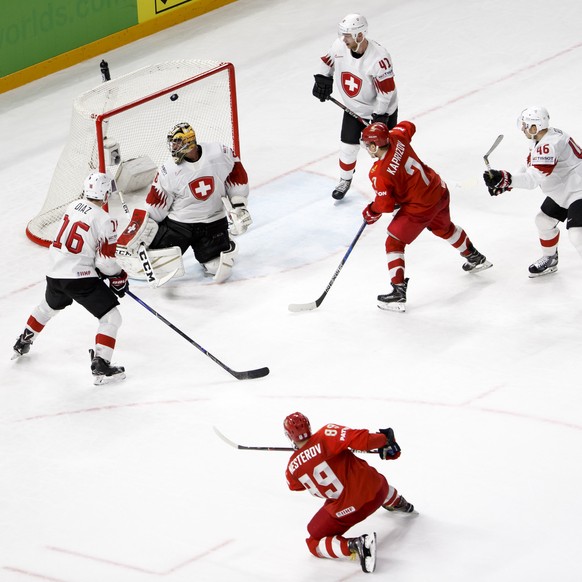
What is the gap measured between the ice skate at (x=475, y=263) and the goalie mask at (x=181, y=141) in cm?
154

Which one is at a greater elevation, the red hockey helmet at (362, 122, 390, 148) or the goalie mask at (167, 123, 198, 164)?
the red hockey helmet at (362, 122, 390, 148)

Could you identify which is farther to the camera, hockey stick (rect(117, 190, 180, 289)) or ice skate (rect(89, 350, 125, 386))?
hockey stick (rect(117, 190, 180, 289))

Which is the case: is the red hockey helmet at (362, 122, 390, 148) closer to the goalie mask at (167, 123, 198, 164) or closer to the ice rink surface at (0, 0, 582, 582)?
the ice rink surface at (0, 0, 582, 582)

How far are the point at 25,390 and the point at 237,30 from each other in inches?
207

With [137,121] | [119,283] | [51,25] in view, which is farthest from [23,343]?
[51,25]

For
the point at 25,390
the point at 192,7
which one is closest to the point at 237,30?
the point at 192,7

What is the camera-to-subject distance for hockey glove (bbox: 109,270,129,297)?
21.2 ft

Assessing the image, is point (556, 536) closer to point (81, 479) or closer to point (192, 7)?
point (81, 479)

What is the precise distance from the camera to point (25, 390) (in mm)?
6508

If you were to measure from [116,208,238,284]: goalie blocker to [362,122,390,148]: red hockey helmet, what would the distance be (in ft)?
3.62

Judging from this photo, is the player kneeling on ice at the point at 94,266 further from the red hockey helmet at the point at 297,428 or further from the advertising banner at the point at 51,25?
the advertising banner at the point at 51,25

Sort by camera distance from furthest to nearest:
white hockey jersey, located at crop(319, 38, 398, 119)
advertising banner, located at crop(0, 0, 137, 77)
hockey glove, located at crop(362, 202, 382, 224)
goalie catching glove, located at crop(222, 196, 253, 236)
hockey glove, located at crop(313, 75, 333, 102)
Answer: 1. advertising banner, located at crop(0, 0, 137, 77)
2. hockey glove, located at crop(313, 75, 333, 102)
3. white hockey jersey, located at crop(319, 38, 398, 119)
4. goalie catching glove, located at crop(222, 196, 253, 236)
5. hockey glove, located at crop(362, 202, 382, 224)

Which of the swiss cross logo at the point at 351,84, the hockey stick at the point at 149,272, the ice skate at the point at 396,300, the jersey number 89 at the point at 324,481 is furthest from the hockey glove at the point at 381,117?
the jersey number 89 at the point at 324,481

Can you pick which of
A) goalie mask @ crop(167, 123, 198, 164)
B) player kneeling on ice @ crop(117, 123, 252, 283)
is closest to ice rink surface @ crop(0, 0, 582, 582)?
player kneeling on ice @ crop(117, 123, 252, 283)
